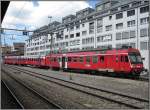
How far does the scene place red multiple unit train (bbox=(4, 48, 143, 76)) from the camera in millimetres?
25281

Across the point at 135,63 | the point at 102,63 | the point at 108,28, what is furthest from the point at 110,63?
the point at 108,28

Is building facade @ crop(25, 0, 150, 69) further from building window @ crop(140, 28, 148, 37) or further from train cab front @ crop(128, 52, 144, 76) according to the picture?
train cab front @ crop(128, 52, 144, 76)

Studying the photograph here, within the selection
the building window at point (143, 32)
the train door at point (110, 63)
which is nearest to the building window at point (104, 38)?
the building window at point (143, 32)

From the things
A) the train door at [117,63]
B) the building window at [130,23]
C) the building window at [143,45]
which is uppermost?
the building window at [130,23]

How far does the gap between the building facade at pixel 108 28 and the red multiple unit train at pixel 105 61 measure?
233 inches

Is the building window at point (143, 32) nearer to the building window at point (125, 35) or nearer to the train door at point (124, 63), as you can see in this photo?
the building window at point (125, 35)

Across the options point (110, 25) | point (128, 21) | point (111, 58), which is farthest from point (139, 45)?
point (111, 58)

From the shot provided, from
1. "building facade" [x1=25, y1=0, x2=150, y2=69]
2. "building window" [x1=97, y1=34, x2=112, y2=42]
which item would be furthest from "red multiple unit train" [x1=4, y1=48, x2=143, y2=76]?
"building window" [x1=97, y1=34, x2=112, y2=42]

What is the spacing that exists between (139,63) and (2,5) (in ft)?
53.5

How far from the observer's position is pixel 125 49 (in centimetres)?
2594

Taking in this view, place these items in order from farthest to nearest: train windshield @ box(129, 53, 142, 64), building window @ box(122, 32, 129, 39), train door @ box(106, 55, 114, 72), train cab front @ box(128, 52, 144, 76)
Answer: building window @ box(122, 32, 129, 39) < train door @ box(106, 55, 114, 72) < train windshield @ box(129, 53, 142, 64) < train cab front @ box(128, 52, 144, 76)

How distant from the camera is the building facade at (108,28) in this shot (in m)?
57.1

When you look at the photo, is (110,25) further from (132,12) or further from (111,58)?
(111,58)

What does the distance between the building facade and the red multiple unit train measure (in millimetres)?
5916
